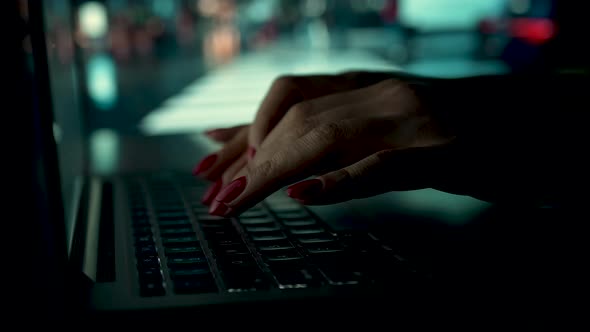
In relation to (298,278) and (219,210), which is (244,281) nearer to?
(298,278)

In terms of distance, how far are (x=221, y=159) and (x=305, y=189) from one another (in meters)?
0.30

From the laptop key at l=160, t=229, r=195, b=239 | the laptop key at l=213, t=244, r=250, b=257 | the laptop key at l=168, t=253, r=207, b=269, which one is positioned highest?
the laptop key at l=168, t=253, r=207, b=269

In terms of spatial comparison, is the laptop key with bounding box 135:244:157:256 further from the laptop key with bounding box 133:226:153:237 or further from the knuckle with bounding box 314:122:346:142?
the knuckle with bounding box 314:122:346:142

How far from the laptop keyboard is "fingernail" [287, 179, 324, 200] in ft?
0.10

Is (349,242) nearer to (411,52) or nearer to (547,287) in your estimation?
(547,287)

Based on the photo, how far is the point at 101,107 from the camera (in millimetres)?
2354

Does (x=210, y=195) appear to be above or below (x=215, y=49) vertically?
above

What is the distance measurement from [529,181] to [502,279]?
0.22m

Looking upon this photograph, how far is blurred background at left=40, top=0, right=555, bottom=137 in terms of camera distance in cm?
154

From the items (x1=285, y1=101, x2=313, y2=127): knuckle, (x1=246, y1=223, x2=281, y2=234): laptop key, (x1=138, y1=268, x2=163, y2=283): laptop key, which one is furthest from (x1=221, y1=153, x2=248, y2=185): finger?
(x1=138, y1=268, x2=163, y2=283): laptop key

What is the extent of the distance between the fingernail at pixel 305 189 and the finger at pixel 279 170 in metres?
0.05

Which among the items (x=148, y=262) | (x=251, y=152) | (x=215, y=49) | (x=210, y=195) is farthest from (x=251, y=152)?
(x=215, y=49)

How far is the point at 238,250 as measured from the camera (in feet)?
1.40

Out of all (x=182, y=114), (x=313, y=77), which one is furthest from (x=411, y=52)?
(x=313, y=77)
